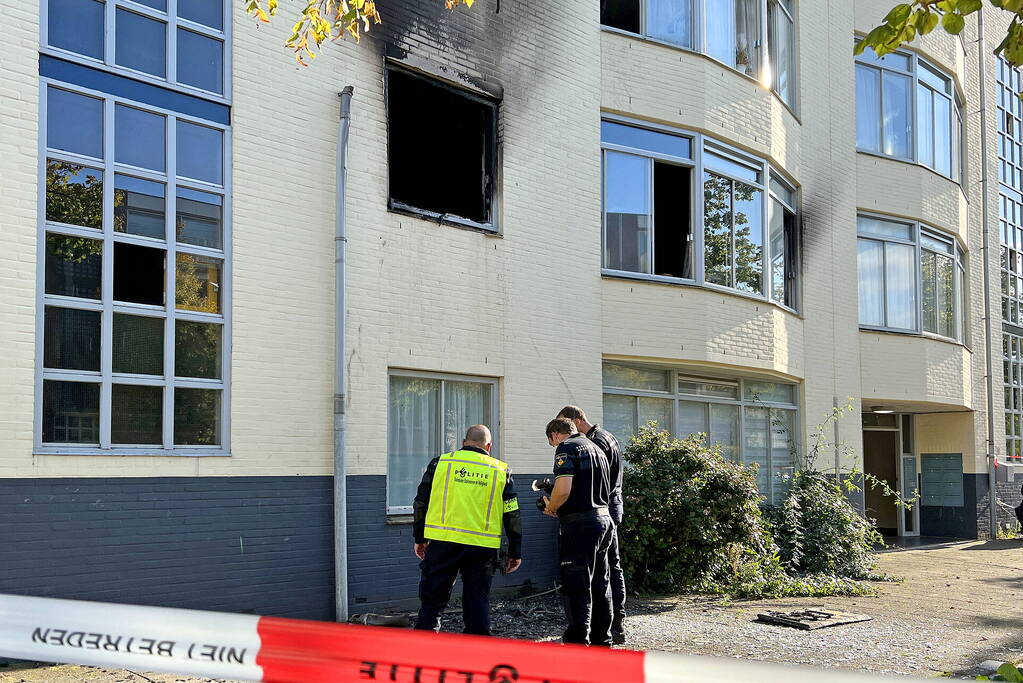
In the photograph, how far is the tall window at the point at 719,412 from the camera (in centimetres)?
1377

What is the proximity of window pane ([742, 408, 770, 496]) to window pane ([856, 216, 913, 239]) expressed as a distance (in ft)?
15.7

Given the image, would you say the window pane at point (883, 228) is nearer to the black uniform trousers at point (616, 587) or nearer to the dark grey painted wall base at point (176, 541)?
the black uniform trousers at point (616, 587)

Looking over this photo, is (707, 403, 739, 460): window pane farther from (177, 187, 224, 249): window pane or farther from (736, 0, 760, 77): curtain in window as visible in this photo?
(177, 187, 224, 249): window pane

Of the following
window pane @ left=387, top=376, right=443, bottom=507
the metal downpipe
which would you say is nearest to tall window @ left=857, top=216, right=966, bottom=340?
window pane @ left=387, top=376, right=443, bottom=507

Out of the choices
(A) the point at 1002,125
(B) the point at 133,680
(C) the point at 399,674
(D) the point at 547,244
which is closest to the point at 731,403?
(D) the point at 547,244

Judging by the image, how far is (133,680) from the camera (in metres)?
7.49

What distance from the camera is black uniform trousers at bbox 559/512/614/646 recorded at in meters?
8.40

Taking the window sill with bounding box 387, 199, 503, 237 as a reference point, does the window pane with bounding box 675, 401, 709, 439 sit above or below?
below

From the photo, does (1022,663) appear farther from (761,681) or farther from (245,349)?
(245,349)

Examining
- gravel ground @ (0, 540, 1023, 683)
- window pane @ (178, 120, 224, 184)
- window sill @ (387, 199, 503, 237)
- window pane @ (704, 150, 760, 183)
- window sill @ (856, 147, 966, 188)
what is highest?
window sill @ (856, 147, 966, 188)

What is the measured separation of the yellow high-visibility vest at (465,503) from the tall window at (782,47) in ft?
32.4

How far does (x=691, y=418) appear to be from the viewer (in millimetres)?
14648

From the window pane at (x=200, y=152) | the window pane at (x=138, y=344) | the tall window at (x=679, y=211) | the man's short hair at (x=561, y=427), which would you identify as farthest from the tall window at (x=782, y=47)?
the window pane at (x=138, y=344)

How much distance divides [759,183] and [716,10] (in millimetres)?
2416
